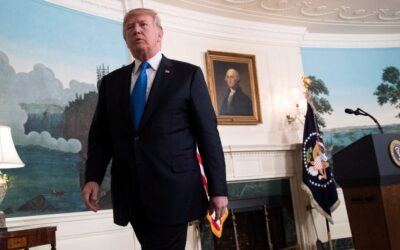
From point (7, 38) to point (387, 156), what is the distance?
3.76 metres

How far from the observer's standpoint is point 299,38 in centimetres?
698

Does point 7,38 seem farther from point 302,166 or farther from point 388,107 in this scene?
point 388,107

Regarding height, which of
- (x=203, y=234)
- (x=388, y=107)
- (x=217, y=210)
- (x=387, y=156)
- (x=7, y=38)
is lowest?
(x=203, y=234)

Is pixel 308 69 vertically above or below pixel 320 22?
below

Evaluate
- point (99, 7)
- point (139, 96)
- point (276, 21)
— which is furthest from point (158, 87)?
point (276, 21)

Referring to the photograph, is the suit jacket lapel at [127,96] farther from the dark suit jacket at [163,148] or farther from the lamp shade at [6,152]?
the lamp shade at [6,152]

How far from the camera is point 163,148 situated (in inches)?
59.2

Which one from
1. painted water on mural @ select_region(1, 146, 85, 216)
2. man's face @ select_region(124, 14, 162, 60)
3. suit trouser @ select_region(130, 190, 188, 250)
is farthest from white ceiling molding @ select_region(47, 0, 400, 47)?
suit trouser @ select_region(130, 190, 188, 250)

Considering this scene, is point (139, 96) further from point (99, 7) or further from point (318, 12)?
point (318, 12)

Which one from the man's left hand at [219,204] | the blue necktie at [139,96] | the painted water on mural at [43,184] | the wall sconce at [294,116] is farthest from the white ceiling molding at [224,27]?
the man's left hand at [219,204]

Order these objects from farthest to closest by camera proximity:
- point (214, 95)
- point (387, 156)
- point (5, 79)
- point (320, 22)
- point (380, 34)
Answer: point (380, 34) → point (320, 22) → point (214, 95) → point (5, 79) → point (387, 156)

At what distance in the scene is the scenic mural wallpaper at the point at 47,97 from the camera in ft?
13.2

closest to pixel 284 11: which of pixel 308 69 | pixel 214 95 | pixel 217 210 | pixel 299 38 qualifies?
pixel 299 38

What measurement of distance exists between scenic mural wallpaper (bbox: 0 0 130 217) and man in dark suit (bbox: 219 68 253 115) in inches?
75.4
